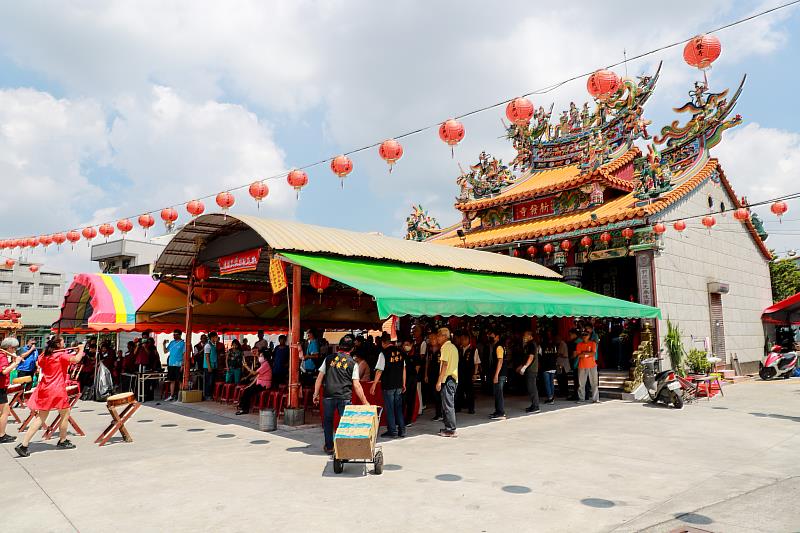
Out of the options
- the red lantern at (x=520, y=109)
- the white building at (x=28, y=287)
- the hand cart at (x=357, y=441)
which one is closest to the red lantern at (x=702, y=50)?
the red lantern at (x=520, y=109)

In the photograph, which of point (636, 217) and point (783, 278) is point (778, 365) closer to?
point (636, 217)

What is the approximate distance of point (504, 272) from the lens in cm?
1486

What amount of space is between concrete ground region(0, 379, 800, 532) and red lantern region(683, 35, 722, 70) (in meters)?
5.92

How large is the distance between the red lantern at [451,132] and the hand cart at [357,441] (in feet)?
19.0

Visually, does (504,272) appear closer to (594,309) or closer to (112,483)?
(594,309)

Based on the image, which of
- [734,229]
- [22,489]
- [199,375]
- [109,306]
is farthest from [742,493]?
[734,229]

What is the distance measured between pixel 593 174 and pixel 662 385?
7834mm

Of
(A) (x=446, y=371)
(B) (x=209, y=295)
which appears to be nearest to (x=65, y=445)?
(A) (x=446, y=371)

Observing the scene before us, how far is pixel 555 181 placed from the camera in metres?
19.5

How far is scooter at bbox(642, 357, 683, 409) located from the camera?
12.0 metres

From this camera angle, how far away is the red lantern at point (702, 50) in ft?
26.8

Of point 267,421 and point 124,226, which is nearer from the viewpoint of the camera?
point 267,421

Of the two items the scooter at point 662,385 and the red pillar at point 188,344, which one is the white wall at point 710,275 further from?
the red pillar at point 188,344

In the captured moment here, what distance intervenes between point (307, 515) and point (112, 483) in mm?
2723
